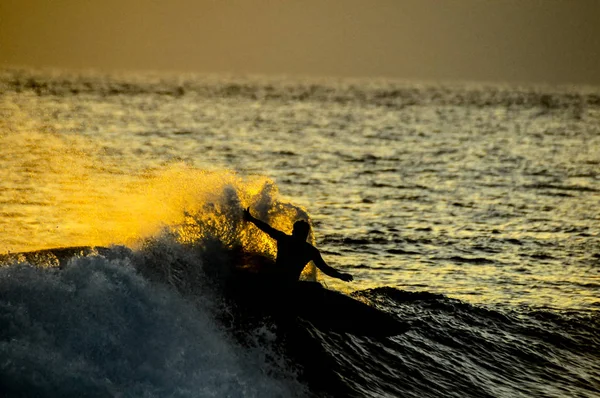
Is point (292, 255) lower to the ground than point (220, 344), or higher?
higher

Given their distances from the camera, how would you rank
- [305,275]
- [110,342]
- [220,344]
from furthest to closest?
[305,275] → [220,344] → [110,342]

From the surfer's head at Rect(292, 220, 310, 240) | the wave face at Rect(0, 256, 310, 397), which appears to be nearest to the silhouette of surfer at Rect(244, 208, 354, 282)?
the surfer's head at Rect(292, 220, 310, 240)

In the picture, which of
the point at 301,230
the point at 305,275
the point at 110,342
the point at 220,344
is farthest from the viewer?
the point at 305,275

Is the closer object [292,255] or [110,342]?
[110,342]

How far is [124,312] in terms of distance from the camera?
41.2 feet

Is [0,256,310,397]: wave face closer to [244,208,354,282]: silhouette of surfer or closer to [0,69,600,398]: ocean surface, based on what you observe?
[0,69,600,398]: ocean surface

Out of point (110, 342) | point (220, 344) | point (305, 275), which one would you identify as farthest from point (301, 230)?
point (110, 342)

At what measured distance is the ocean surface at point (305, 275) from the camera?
39.5 ft

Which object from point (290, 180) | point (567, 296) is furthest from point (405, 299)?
point (290, 180)

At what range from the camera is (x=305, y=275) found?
59.8 ft

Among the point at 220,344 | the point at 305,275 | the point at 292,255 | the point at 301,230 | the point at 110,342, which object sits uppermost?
the point at 301,230

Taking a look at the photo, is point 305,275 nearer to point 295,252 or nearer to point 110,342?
point 295,252

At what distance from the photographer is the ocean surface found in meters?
12.0

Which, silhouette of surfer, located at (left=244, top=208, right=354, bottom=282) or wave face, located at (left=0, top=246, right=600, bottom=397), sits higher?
silhouette of surfer, located at (left=244, top=208, right=354, bottom=282)
